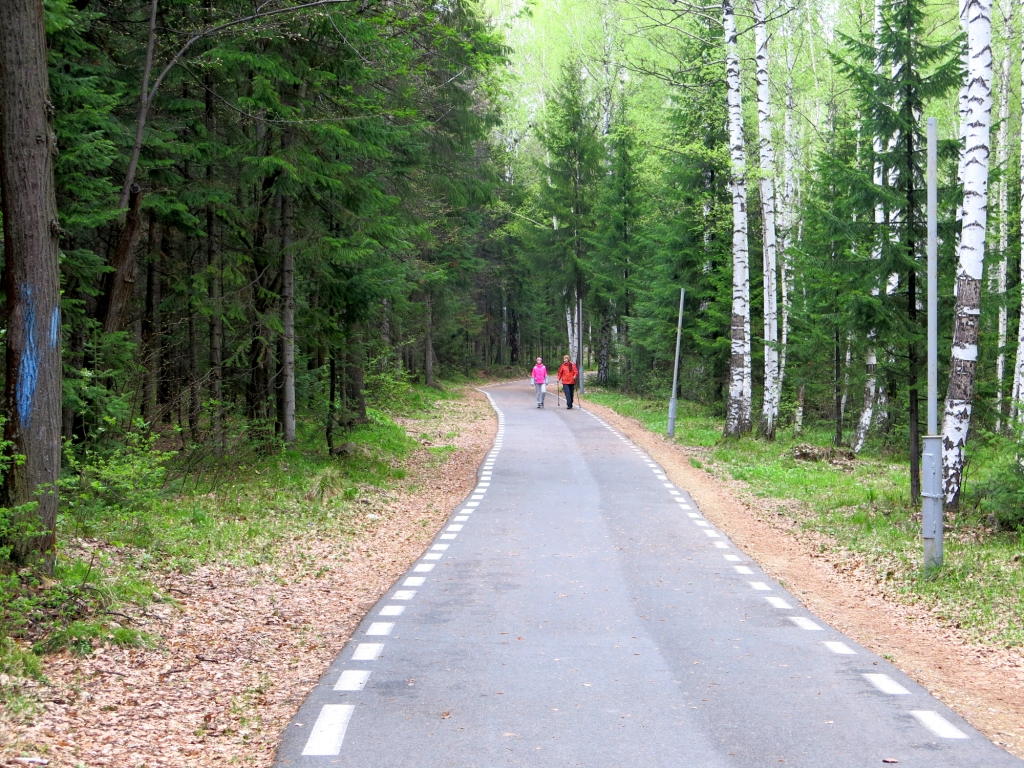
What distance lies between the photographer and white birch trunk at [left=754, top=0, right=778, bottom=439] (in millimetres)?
24328

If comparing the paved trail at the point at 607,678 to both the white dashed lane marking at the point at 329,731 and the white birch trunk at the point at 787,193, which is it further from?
the white birch trunk at the point at 787,193

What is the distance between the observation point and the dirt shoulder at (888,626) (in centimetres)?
684

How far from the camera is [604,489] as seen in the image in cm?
1897

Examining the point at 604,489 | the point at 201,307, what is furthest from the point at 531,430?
the point at 201,307

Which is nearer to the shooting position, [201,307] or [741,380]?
[201,307]

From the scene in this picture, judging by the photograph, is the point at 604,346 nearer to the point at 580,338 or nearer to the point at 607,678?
the point at 580,338

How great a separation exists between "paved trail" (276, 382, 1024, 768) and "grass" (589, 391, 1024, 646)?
5.33ft

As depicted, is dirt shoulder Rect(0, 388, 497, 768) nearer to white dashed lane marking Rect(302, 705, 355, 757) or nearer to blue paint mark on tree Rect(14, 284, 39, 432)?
white dashed lane marking Rect(302, 705, 355, 757)

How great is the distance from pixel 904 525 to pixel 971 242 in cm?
412

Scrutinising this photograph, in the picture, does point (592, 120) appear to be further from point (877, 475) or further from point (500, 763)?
point (500, 763)

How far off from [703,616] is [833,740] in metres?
3.46

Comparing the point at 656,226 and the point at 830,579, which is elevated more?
the point at 656,226

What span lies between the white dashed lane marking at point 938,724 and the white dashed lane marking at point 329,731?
3.63 m

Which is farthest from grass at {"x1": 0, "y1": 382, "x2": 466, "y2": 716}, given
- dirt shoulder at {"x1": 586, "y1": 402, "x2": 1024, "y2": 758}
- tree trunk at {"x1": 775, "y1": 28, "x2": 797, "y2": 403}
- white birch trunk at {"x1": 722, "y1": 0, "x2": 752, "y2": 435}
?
tree trunk at {"x1": 775, "y1": 28, "x2": 797, "y2": 403}
